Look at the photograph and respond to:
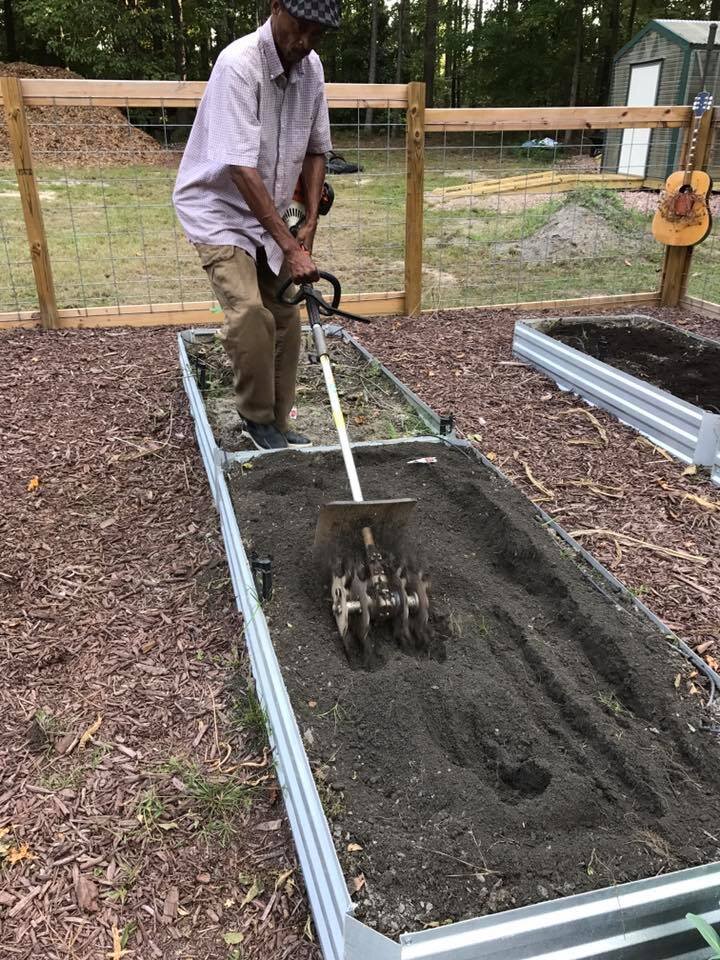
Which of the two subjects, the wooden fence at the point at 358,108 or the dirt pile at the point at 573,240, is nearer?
the wooden fence at the point at 358,108

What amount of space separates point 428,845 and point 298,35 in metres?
3.00

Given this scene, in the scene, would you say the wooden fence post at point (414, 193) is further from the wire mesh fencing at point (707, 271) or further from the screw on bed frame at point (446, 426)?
the screw on bed frame at point (446, 426)

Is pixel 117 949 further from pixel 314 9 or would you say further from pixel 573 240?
pixel 573 240

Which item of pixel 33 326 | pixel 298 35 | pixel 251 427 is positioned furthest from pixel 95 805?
pixel 33 326

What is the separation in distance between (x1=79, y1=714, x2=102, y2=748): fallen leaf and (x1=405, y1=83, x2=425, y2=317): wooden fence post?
4936mm

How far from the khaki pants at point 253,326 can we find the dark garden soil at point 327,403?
0.36 m

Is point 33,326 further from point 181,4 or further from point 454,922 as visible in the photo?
point 181,4

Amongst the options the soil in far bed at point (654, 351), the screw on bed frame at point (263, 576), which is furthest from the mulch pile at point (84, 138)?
the screw on bed frame at point (263, 576)

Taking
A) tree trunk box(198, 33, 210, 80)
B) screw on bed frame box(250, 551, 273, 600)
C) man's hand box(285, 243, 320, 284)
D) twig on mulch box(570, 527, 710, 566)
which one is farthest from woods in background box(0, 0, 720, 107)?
screw on bed frame box(250, 551, 273, 600)

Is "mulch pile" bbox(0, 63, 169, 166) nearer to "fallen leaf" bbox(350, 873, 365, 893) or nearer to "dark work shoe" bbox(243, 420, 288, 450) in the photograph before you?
"dark work shoe" bbox(243, 420, 288, 450)

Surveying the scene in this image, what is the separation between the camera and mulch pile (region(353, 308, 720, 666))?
3277mm

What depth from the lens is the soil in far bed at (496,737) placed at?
5.87 ft

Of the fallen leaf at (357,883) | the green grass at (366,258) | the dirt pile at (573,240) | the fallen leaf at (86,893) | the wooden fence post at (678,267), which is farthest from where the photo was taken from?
the dirt pile at (573,240)

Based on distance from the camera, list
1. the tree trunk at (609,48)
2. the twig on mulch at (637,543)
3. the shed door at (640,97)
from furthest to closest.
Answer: the tree trunk at (609,48)
the shed door at (640,97)
the twig on mulch at (637,543)
